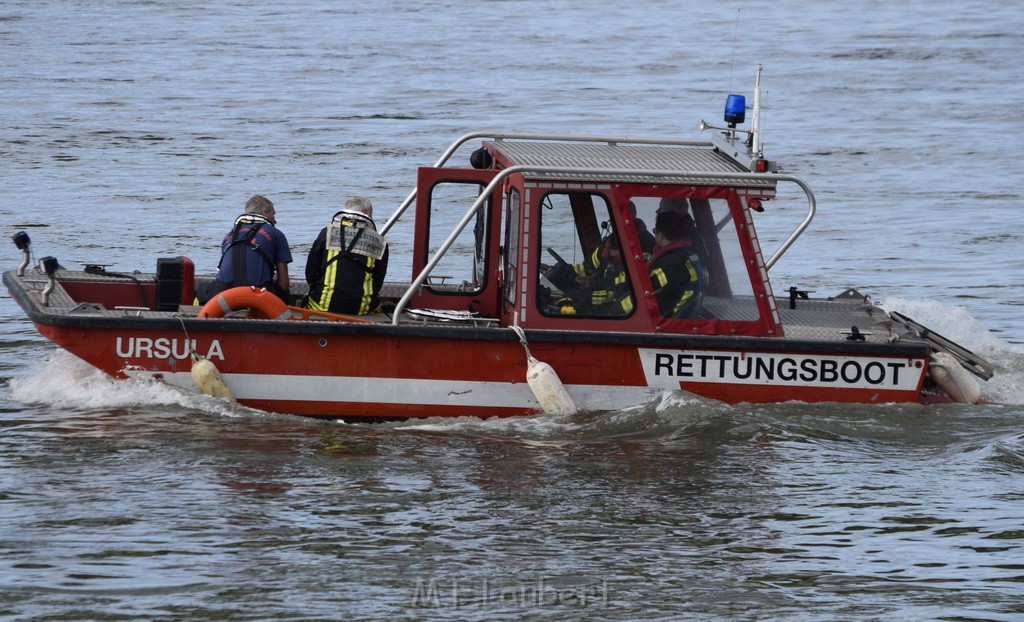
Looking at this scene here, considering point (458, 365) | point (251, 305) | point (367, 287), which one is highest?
point (367, 287)

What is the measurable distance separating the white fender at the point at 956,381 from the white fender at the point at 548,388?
94.9 inches

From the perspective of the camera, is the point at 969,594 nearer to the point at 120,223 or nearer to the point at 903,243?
the point at 903,243

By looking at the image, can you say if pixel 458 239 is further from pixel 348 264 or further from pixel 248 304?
pixel 248 304

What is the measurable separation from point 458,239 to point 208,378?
1855 millimetres

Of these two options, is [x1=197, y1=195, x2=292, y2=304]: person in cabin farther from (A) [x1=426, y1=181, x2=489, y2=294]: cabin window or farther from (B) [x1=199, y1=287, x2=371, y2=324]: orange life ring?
(A) [x1=426, y1=181, x2=489, y2=294]: cabin window

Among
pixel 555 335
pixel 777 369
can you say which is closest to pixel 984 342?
pixel 777 369

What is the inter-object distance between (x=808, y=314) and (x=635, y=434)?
1982 mm

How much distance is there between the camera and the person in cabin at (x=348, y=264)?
364 inches

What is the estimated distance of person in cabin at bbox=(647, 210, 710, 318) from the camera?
8984 mm

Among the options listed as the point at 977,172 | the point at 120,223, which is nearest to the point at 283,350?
the point at 120,223

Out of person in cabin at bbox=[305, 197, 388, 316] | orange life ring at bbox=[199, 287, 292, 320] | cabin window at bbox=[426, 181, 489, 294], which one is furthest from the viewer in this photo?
cabin window at bbox=[426, 181, 489, 294]

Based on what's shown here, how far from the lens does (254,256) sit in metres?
9.39

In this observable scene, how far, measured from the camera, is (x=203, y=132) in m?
23.3

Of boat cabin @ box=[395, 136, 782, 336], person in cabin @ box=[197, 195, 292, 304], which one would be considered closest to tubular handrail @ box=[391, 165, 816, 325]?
boat cabin @ box=[395, 136, 782, 336]
